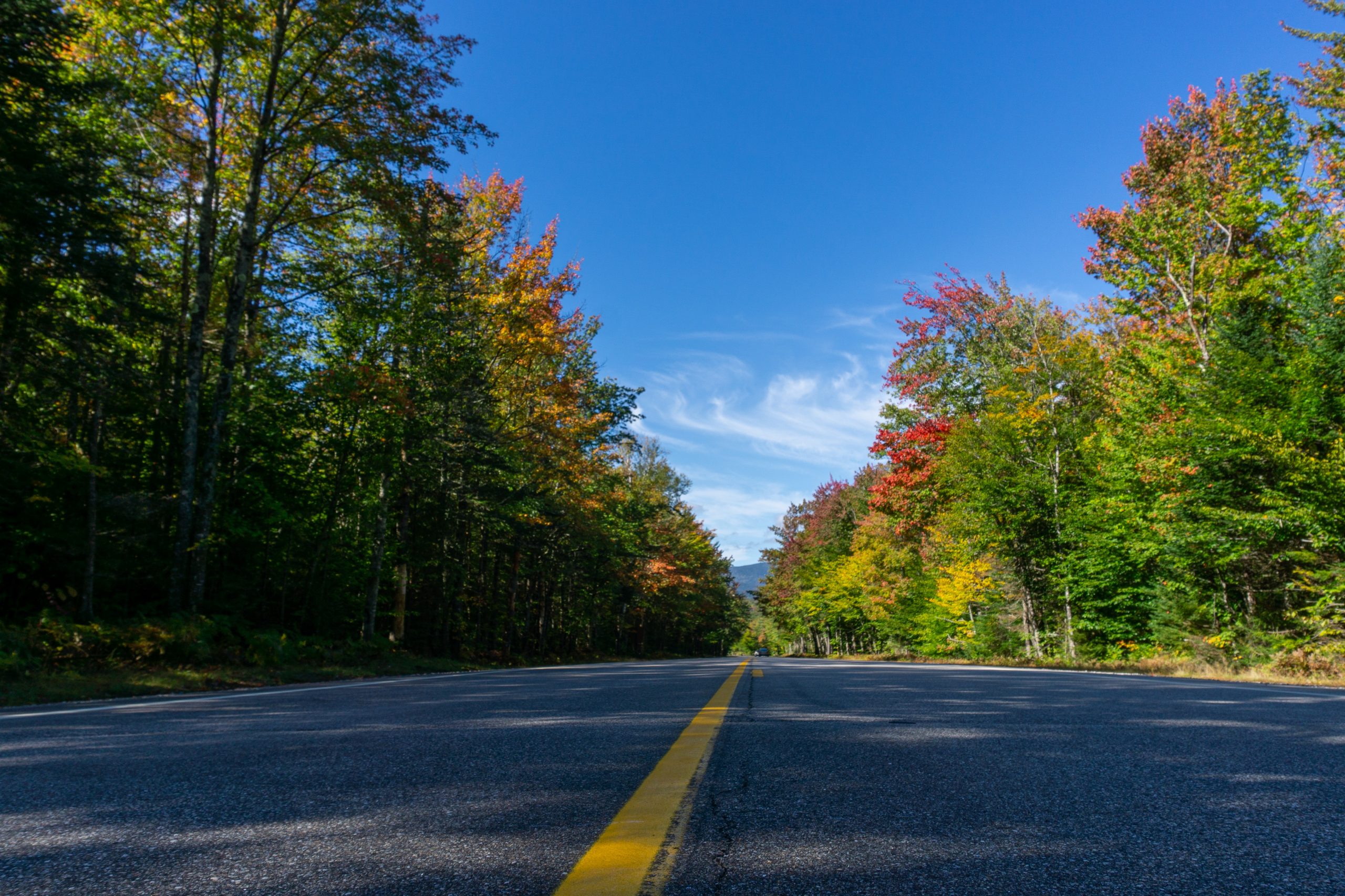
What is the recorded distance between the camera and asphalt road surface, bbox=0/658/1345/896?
1.68 m

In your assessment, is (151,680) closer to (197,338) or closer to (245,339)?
(197,338)

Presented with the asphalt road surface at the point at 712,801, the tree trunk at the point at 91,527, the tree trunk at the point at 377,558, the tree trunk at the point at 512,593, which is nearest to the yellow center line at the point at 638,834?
the asphalt road surface at the point at 712,801

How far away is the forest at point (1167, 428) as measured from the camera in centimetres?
1309

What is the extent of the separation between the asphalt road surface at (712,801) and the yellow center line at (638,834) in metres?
0.07

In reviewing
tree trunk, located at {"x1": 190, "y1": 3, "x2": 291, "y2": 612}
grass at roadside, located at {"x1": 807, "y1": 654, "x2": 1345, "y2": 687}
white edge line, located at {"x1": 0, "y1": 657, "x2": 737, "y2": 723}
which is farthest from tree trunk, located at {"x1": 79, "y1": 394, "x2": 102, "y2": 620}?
grass at roadside, located at {"x1": 807, "y1": 654, "x2": 1345, "y2": 687}

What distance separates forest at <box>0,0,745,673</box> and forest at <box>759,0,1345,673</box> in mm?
14338

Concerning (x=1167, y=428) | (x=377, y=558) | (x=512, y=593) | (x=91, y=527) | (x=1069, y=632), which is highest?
(x=1167, y=428)

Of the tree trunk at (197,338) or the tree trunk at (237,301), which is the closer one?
the tree trunk at (197,338)

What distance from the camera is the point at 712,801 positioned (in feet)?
8.00

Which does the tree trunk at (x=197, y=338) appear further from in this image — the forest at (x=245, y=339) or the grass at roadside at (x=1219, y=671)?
the grass at roadside at (x=1219, y=671)

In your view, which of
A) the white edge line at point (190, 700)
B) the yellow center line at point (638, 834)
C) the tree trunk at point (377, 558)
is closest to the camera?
the yellow center line at point (638, 834)

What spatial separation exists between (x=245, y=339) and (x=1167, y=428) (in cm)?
2065

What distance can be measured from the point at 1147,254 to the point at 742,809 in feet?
69.3

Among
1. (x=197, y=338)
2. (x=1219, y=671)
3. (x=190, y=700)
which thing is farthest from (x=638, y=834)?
(x=197, y=338)
